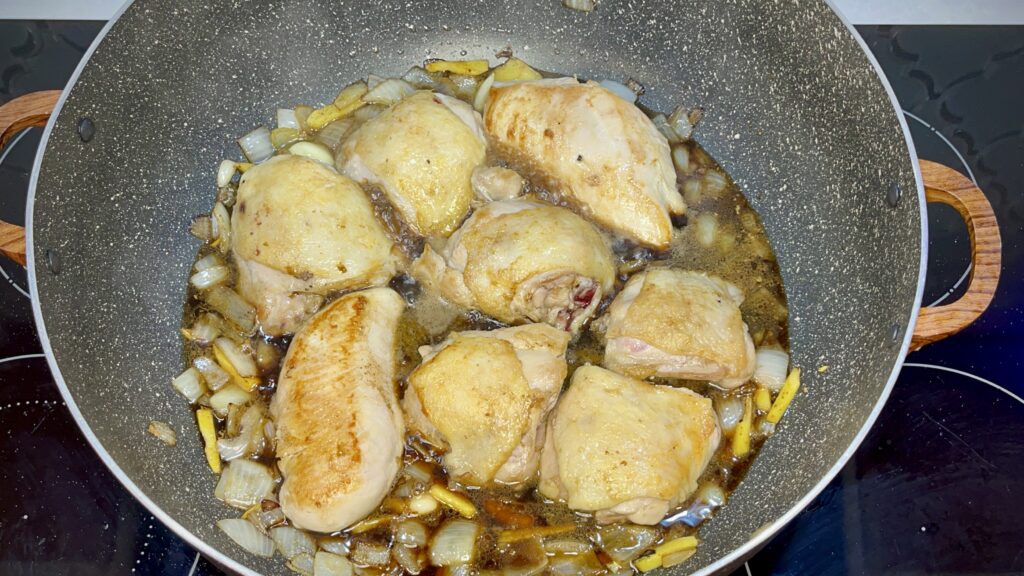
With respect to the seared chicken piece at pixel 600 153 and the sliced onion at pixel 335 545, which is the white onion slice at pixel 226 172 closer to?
the seared chicken piece at pixel 600 153

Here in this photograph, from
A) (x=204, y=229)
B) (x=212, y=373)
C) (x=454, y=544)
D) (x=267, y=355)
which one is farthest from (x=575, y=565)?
(x=204, y=229)

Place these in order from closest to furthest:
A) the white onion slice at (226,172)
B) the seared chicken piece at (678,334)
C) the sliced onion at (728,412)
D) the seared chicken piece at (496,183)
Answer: the seared chicken piece at (678,334), the sliced onion at (728,412), the seared chicken piece at (496,183), the white onion slice at (226,172)

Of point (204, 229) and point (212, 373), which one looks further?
point (204, 229)

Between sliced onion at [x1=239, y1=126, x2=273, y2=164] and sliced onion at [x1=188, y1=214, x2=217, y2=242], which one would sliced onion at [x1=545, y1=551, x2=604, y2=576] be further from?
sliced onion at [x1=239, y1=126, x2=273, y2=164]

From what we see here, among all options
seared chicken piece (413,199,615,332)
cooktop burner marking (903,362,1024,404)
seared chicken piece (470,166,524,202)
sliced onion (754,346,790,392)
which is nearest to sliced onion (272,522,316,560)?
seared chicken piece (413,199,615,332)

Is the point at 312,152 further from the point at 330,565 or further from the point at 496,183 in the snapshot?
the point at 330,565

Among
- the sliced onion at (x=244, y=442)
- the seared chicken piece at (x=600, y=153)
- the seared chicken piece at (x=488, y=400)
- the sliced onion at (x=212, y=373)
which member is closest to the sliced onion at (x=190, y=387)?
the sliced onion at (x=212, y=373)
